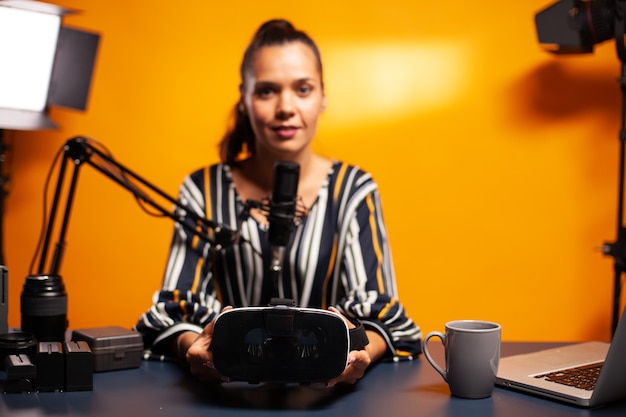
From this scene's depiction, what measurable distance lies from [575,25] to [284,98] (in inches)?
45.7

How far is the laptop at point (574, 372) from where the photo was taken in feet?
3.30

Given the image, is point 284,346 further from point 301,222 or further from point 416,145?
point 416,145

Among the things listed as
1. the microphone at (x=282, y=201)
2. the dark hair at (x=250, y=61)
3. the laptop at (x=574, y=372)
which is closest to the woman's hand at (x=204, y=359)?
the microphone at (x=282, y=201)

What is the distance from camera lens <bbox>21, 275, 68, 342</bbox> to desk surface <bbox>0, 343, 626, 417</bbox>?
12cm

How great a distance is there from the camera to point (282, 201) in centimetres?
132

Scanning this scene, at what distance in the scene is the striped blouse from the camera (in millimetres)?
1556

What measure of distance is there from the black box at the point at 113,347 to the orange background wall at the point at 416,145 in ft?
4.62

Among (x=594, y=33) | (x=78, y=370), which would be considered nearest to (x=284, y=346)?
(x=78, y=370)

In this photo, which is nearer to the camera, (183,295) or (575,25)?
(183,295)

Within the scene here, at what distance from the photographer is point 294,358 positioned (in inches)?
42.1

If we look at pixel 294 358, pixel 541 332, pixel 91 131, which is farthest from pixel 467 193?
pixel 294 358

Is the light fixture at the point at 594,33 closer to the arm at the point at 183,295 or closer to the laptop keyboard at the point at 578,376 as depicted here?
the laptop keyboard at the point at 578,376

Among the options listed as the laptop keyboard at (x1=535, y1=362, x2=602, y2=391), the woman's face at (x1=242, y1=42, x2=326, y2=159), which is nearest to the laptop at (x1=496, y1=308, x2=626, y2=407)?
the laptop keyboard at (x1=535, y1=362, x2=602, y2=391)

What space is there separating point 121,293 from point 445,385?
5.68ft
